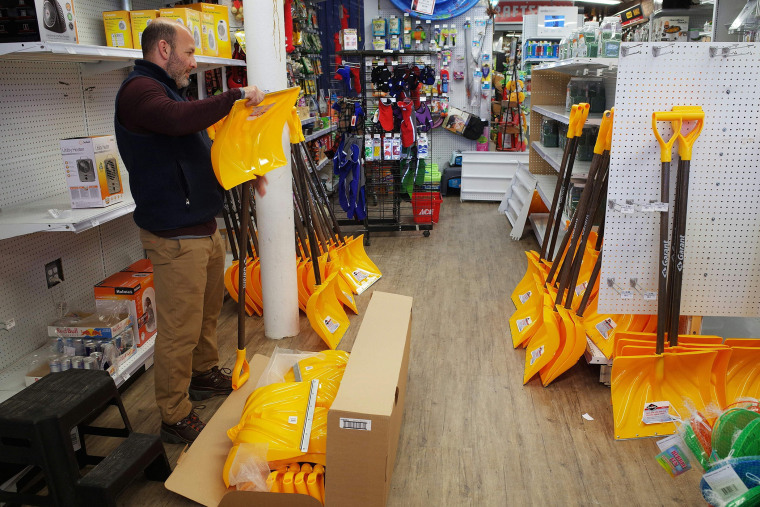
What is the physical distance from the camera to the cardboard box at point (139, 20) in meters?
3.13

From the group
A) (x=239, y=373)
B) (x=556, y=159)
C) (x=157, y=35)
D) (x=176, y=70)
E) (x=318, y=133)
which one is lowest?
(x=239, y=373)

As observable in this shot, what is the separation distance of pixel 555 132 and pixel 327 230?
2.52 meters

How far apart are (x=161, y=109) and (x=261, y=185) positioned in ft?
4.21

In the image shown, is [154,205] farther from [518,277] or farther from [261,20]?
[518,277]

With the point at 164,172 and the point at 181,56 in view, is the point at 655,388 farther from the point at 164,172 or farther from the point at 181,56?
the point at 181,56

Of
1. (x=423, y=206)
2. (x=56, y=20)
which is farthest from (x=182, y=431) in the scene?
(x=423, y=206)

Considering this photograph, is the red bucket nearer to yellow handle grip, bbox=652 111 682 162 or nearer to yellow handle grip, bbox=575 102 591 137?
yellow handle grip, bbox=575 102 591 137

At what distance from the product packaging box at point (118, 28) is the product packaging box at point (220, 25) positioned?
0.64m

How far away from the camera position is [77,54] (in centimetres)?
250

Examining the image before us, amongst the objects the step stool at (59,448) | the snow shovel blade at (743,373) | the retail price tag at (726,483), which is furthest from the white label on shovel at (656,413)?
the step stool at (59,448)

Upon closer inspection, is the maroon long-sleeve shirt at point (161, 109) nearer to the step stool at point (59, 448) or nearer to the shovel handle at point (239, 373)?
the step stool at point (59, 448)

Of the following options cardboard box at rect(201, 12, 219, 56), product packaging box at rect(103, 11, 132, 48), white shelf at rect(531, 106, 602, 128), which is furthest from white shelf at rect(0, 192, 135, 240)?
white shelf at rect(531, 106, 602, 128)

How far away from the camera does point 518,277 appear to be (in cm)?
493

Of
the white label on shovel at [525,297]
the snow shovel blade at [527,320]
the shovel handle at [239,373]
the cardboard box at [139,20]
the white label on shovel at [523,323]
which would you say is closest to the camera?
the shovel handle at [239,373]
